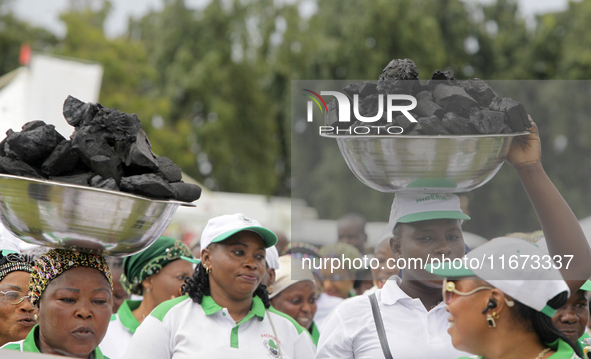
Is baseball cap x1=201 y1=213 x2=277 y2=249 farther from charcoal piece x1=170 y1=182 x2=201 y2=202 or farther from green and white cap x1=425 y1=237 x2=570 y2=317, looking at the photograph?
green and white cap x1=425 y1=237 x2=570 y2=317

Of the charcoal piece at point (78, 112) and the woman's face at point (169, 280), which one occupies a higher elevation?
the charcoal piece at point (78, 112)

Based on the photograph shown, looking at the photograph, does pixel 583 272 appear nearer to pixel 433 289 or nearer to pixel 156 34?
pixel 433 289

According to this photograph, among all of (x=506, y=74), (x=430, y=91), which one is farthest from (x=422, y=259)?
(x=506, y=74)

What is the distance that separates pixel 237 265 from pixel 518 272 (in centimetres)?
150

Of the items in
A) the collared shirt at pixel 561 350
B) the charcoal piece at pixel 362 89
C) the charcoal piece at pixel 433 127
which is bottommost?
the collared shirt at pixel 561 350

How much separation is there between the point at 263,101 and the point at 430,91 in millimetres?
20309

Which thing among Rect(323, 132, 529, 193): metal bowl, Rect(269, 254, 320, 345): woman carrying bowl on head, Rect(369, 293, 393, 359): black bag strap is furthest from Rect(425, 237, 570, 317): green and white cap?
Rect(269, 254, 320, 345): woman carrying bowl on head

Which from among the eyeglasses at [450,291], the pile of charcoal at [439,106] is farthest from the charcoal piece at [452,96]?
the eyeglasses at [450,291]

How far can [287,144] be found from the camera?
2330 cm

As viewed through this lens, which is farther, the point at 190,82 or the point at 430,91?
the point at 190,82

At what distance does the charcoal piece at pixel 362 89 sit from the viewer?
8.00ft

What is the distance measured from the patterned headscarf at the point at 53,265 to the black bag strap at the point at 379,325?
1.21m

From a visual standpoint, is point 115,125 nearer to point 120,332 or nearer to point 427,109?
point 427,109

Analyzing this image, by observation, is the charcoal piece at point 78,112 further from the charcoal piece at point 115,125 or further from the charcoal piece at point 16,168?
the charcoal piece at point 16,168
